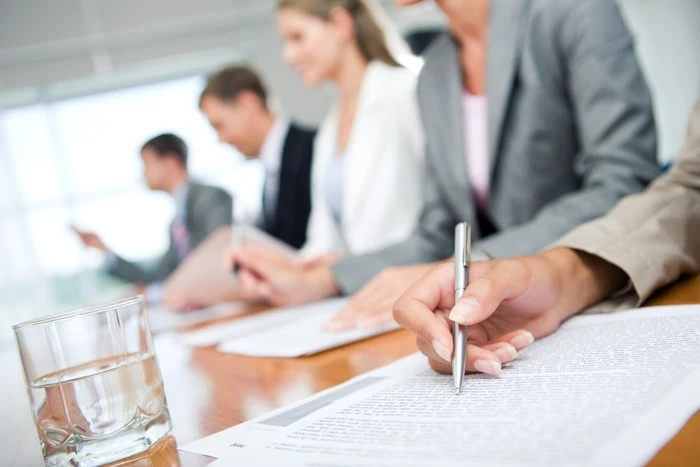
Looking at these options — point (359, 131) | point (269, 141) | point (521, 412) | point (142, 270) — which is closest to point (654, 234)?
point (521, 412)

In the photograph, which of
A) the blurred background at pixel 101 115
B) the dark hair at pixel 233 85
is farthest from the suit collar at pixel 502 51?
the blurred background at pixel 101 115

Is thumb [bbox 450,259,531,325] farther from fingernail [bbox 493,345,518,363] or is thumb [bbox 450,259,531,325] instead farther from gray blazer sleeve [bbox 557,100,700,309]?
gray blazer sleeve [bbox 557,100,700,309]

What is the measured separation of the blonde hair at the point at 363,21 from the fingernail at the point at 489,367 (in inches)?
64.8

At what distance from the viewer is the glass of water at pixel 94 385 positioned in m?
0.44

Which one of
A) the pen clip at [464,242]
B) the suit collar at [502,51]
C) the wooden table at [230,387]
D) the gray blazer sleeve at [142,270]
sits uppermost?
the suit collar at [502,51]

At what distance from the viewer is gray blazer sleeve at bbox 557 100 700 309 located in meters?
0.62

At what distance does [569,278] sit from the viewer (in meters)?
0.60

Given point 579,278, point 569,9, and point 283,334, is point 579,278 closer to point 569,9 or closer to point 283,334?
point 283,334

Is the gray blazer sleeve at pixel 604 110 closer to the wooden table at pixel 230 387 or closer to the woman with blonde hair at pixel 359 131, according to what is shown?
the wooden table at pixel 230 387

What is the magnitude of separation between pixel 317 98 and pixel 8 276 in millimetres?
2390

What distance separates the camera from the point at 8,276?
4.51 metres

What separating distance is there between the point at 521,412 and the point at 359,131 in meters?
1.46

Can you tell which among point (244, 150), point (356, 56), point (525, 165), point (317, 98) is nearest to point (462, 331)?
point (525, 165)

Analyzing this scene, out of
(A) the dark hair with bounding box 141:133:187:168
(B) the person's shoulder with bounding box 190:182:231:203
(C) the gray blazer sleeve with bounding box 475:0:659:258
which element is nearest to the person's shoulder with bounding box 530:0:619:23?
(C) the gray blazer sleeve with bounding box 475:0:659:258
